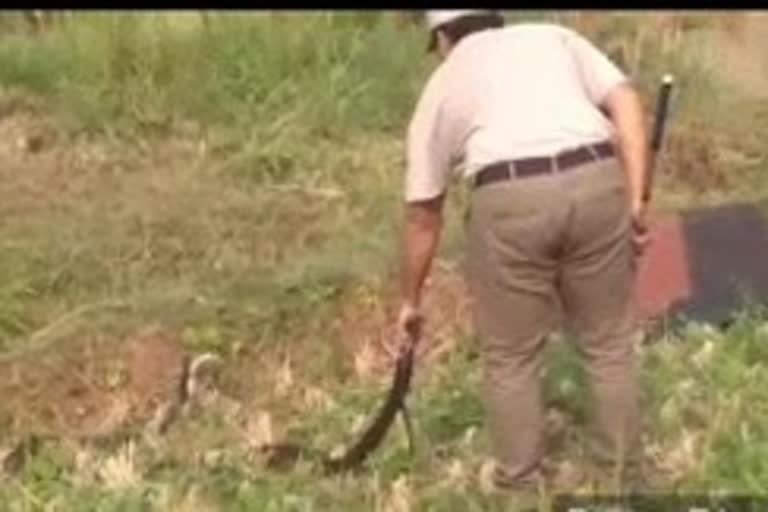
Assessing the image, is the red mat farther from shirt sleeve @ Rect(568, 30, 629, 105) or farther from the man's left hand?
shirt sleeve @ Rect(568, 30, 629, 105)

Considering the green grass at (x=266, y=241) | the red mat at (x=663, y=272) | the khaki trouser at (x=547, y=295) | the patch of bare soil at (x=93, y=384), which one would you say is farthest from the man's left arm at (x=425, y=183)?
the red mat at (x=663, y=272)

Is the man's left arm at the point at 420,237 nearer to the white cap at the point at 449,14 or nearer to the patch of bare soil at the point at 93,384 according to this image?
the white cap at the point at 449,14

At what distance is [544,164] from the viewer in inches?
234

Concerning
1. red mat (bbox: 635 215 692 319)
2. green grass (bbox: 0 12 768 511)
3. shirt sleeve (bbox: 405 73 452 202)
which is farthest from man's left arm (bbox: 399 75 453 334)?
red mat (bbox: 635 215 692 319)

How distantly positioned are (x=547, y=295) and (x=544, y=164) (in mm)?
371

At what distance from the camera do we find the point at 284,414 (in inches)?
284

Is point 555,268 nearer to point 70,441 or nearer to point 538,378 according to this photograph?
point 538,378

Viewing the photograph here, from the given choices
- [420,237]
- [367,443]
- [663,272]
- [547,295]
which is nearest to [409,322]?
[420,237]

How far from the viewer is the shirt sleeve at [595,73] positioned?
6.06 meters

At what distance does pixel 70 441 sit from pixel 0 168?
2440mm

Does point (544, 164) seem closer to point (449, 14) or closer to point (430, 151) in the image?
point (430, 151)

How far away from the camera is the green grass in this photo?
6562 millimetres

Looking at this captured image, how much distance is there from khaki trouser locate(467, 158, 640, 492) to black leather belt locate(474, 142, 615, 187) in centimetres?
2

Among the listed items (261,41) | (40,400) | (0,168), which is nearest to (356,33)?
(261,41)
